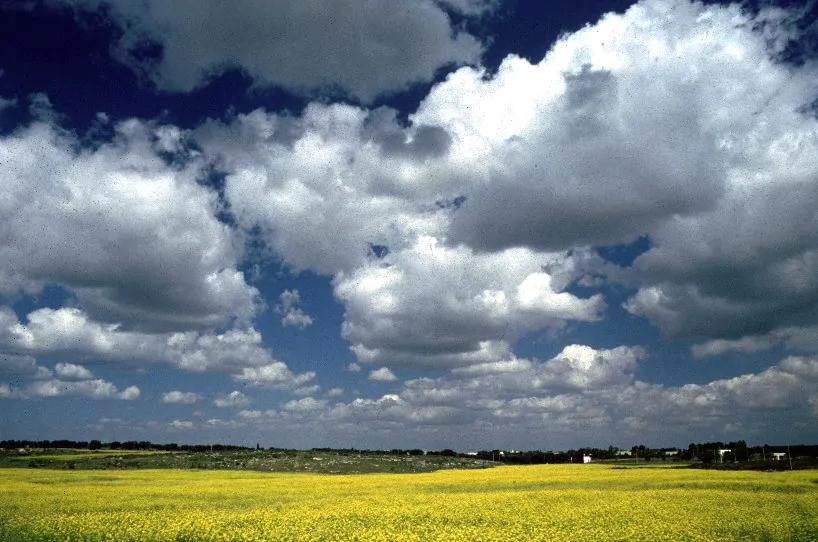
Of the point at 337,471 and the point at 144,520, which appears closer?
the point at 144,520

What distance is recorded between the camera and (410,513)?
1281 inches

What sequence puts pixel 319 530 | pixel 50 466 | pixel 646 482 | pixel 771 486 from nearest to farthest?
pixel 319 530
pixel 771 486
pixel 646 482
pixel 50 466

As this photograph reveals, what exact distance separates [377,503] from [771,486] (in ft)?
103

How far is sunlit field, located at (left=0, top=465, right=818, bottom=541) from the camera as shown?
1023 inches

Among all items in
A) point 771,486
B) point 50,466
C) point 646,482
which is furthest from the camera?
point 50,466

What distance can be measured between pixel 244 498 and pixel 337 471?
43.3 metres

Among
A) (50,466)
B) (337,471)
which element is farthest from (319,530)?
(50,466)

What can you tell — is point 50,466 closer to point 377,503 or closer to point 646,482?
point 377,503

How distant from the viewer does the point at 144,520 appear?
96.6ft

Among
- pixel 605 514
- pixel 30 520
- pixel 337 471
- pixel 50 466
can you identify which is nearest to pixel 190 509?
pixel 30 520

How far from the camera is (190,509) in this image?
3447cm

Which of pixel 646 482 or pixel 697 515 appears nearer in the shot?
pixel 697 515

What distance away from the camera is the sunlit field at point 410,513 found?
1023 inches

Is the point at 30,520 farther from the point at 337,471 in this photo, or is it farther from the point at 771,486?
the point at 337,471
